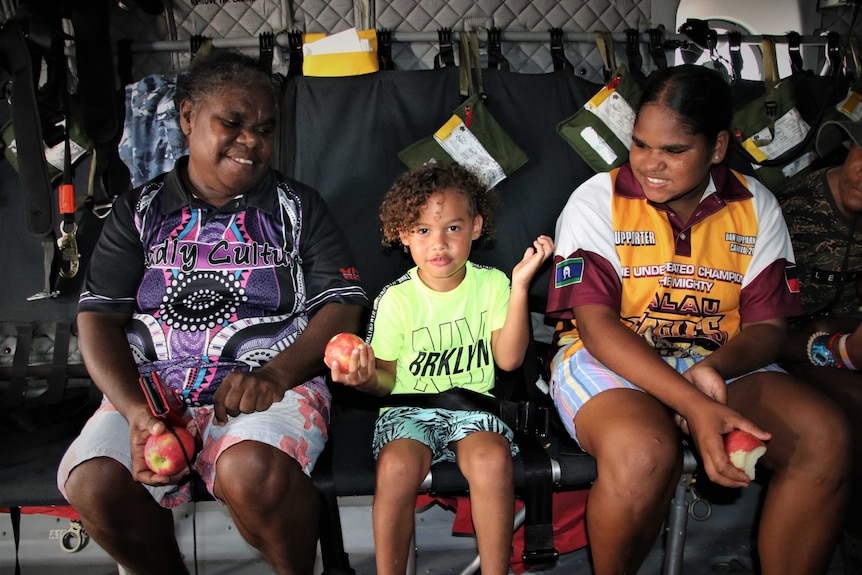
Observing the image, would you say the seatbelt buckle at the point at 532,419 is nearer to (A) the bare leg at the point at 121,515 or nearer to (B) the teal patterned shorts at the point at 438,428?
(B) the teal patterned shorts at the point at 438,428

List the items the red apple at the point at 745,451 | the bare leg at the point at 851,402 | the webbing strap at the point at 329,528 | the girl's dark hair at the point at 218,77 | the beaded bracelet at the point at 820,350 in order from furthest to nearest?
the beaded bracelet at the point at 820,350, the girl's dark hair at the point at 218,77, the bare leg at the point at 851,402, the webbing strap at the point at 329,528, the red apple at the point at 745,451

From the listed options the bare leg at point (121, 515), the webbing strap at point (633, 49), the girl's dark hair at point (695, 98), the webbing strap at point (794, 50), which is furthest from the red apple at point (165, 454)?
the webbing strap at point (794, 50)

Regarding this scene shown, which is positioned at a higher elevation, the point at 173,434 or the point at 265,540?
the point at 173,434

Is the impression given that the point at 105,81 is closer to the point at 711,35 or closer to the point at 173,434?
the point at 173,434

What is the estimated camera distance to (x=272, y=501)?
162 centimetres

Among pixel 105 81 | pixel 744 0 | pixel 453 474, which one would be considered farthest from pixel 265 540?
pixel 744 0

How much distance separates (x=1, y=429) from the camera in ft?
6.98

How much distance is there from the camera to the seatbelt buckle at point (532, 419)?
1.95 m

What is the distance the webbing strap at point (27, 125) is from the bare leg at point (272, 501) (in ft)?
4.23

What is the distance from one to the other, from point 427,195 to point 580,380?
0.72m

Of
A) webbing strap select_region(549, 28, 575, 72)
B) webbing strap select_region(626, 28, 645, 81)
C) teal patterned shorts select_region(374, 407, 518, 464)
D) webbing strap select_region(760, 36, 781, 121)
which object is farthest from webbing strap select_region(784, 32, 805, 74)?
teal patterned shorts select_region(374, 407, 518, 464)

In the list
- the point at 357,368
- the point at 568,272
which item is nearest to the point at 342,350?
the point at 357,368

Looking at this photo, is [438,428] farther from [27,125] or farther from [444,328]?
[27,125]

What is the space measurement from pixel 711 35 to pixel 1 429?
9.69 feet
